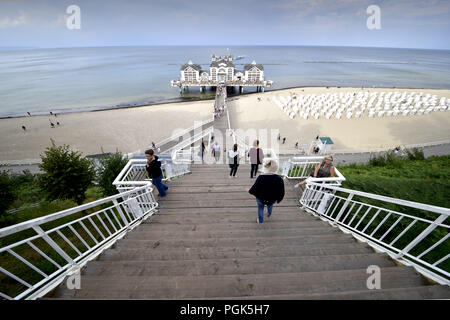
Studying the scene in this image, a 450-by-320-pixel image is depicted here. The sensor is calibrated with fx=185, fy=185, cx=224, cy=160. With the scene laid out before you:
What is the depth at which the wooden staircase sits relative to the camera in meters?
2.14

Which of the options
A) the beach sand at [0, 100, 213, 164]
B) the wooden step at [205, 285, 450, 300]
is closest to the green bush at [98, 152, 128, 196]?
the wooden step at [205, 285, 450, 300]

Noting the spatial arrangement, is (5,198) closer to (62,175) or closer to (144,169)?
(62,175)

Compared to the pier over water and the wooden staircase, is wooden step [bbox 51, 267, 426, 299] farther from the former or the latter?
the pier over water

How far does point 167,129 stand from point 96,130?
9.16 metres

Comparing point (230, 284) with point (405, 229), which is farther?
point (405, 229)

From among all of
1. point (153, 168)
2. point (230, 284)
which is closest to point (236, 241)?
point (230, 284)

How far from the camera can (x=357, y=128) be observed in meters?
22.8

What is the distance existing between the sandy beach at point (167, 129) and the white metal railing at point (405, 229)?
624 inches

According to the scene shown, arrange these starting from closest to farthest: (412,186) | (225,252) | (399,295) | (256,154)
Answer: (399,295) → (225,252) → (412,186) → (256,154)

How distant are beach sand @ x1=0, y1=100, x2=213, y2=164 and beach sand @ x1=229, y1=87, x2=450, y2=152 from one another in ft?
30.1

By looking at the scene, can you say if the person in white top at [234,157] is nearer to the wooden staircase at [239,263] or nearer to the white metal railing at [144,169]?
the white metal railing at [144,169]

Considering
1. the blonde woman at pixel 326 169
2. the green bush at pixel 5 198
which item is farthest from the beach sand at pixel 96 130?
the blonde woman at pixel 326 169

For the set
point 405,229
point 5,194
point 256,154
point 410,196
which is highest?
point 256,154

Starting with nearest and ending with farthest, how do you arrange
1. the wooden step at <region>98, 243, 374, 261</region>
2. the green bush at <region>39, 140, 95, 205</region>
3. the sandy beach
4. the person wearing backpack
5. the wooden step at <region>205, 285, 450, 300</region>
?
the wooden step at <region>205, 285, 450, 300</region>
the wooden step at <region>98, 243, 374, 261</region>
the person wearing backpack
the green bush at <region>39, 140, 95, 205</region>
the sandy beach
